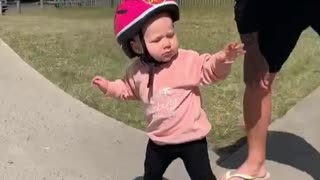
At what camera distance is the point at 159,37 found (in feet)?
11.2

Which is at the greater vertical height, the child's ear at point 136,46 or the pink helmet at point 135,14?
the pink helmet at point 135,14

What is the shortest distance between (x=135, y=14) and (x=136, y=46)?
0.17 metres

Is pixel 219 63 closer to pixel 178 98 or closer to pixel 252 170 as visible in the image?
pixel 178 98

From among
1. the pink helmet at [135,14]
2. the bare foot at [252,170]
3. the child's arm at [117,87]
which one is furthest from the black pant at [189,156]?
the bare foot at [252,170]

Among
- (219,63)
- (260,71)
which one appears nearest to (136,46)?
(219,63)

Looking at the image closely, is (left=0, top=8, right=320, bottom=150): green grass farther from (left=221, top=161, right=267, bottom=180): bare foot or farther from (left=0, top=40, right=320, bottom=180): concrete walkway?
(left=221, top=161, right=267, bottom=180): bare foot

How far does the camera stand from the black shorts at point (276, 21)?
12.7ft

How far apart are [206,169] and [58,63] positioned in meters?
4.22

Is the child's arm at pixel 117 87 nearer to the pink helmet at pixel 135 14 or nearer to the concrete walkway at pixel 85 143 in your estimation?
the pink helmet at pixel 135 14

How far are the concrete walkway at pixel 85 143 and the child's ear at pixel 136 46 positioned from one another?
1117 millimetres

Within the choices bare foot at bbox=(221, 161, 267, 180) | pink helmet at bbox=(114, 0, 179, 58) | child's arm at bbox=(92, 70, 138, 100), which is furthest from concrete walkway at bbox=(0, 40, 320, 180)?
pink helmet at bbox=(114, 0, 179, 58)

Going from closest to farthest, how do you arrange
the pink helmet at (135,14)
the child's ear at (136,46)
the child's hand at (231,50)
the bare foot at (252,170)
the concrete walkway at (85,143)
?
the child's hand at (231,50) < the pink helmet at (135,14) < the child's ear at (136,46) < the bare foot at (252,170) < the concrete walkway at (85,143)

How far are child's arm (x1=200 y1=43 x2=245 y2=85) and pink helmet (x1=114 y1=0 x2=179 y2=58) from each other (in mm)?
285

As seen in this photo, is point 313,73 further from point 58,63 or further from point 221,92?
point 58,63
